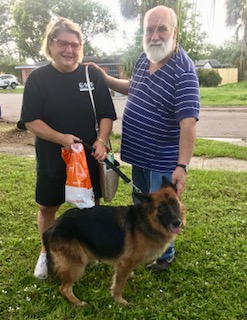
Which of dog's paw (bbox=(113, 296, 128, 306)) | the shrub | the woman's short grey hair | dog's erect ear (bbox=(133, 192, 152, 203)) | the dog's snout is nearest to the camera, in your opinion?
the dog's snout

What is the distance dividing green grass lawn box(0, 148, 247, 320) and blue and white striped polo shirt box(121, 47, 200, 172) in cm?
118

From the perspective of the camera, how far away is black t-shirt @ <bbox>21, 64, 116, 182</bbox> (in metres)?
3.02

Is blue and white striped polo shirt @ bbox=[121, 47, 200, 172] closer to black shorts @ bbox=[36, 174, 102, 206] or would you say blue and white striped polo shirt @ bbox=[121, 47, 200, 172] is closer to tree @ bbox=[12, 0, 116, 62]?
black shorts @ bbox=[36, 174, 102, 206]

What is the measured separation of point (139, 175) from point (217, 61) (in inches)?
2245

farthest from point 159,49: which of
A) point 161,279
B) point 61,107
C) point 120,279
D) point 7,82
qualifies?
point 7,82

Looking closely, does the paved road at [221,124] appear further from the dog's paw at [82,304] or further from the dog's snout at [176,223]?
the dog's paw at [82,304]

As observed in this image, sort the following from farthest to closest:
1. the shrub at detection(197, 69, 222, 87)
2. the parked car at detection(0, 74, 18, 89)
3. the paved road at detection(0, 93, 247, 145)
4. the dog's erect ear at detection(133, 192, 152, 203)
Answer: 1. the parked car at detection(0, 74, 18, 89)
2. the shrub at detection(197, 69, 222, 87)
3. the paved road at detection(0, 93, 247, 145)
4. the dog's erect ear at detection(133, 192, 152, 203)

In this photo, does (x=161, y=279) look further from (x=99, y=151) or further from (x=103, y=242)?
(x=99, y=151)

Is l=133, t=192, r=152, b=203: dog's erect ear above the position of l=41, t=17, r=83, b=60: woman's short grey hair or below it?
below

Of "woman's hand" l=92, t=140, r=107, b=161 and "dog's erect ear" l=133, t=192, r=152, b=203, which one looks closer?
"dog's erect ear" l=133, t=192, r=152, b=203

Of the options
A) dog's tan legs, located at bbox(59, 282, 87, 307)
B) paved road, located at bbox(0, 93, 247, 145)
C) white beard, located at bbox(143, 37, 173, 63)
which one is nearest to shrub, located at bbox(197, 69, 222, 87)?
paved road, located at bbox(0, 93, 247, 145)

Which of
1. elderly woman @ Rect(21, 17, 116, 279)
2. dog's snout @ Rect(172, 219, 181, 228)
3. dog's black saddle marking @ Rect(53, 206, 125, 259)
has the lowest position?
dog's black saddle marking @ Rect(53, 206, 125, 259)

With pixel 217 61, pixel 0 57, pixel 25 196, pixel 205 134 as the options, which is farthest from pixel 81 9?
pixel 25 196

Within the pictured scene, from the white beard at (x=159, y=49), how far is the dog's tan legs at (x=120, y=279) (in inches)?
73.3
